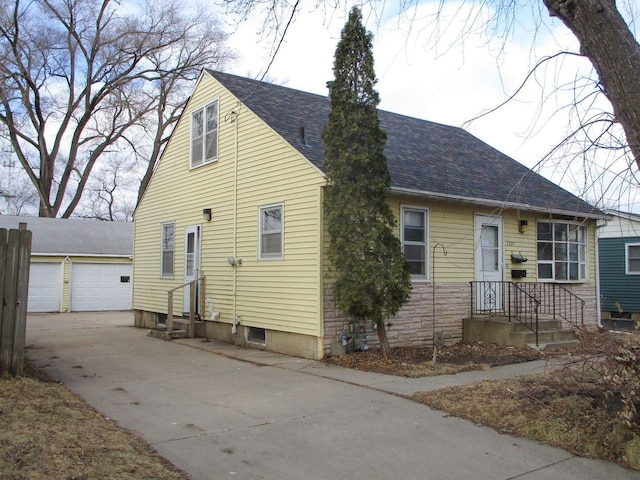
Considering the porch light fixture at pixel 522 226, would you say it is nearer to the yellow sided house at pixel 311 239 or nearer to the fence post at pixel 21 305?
the yellow sided house at pixel 311 239

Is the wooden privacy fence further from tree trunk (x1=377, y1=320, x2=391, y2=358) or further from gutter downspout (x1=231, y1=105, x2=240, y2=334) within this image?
tree trunk (x1=377, y1=320, x2=391, y2=358)

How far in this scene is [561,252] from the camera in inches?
562

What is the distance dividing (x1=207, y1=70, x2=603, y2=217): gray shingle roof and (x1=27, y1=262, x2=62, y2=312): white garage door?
14.0 meters

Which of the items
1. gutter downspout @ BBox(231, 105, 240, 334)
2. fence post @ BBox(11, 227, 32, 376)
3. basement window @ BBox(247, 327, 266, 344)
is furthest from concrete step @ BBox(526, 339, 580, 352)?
fence post @ BBox(11, 227, 32, 376)

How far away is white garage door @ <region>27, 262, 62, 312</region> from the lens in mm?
23625

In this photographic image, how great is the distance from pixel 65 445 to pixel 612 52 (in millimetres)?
5716

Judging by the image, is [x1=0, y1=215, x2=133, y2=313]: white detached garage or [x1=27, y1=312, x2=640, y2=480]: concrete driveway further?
[x1=0, y1=215, x2=133, y2=313]: white detached garage

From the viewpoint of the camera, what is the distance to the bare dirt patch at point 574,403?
515 centimetres

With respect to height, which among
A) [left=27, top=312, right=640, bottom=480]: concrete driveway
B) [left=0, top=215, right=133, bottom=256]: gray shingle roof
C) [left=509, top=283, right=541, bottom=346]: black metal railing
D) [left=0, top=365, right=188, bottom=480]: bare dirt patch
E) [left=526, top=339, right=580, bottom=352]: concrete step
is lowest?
[left=27, top=312, right=640, bottom=480]: concrete driveway

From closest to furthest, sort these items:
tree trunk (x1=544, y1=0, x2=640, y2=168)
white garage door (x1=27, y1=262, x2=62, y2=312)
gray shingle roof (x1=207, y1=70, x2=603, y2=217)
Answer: tree trunk (x1=544, y1=0, x2=640, y2=168) → gray shingle roof (x1=207, y1=70, x2=603, y2=217) → white garage door (x1=27, y1=262, x2=62, y2=312)

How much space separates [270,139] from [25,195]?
37.6 m

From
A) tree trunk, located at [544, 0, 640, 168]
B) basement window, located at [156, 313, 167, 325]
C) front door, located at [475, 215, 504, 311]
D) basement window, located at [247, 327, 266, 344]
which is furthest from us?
basement window, located at [156, 313, 167, 325]

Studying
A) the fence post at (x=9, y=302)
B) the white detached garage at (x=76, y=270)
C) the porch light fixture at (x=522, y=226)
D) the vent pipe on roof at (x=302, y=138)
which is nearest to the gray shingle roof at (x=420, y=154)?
the vent pipe on roof at (x=302, y=138)

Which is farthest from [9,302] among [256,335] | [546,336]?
[546,336]
